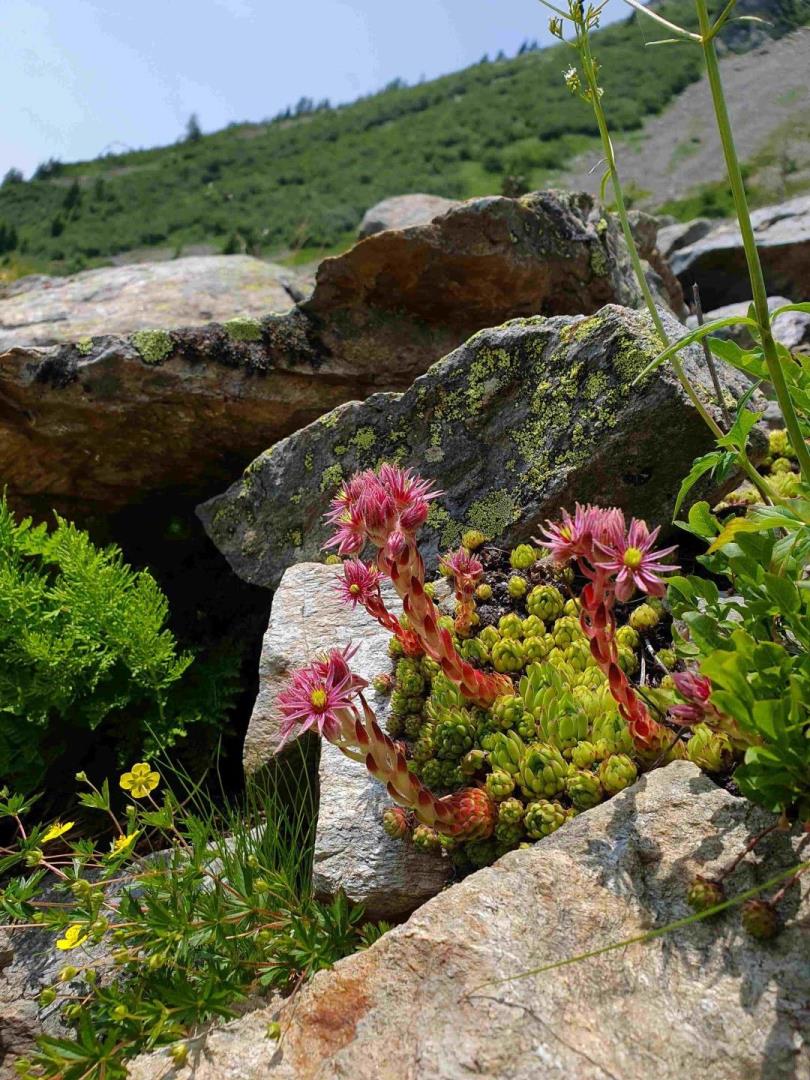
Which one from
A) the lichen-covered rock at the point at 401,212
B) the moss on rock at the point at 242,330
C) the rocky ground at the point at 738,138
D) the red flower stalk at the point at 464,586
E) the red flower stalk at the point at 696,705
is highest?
the rocky ground at the point at 738,138

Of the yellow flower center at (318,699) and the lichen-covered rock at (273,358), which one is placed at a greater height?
the lichen-covered rock at (273,358)

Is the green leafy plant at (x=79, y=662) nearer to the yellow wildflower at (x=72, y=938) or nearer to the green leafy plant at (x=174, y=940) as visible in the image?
the green leafy plant at (x=174, y=940)

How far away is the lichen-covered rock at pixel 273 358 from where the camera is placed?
5.36 m

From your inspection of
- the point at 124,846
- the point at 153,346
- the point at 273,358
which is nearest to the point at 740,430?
the point at 124,846

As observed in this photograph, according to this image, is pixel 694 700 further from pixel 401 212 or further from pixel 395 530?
pixel 401 212

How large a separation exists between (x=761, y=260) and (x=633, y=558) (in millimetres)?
8592

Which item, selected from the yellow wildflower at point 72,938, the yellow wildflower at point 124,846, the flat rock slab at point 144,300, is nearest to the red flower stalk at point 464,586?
the yellow wildflower at point 124,846

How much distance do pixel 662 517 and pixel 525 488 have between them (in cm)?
71

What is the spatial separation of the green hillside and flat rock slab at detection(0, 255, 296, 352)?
32.4m

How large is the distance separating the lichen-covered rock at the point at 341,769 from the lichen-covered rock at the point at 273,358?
63.6 inches

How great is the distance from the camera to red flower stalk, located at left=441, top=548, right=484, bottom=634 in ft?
12.5

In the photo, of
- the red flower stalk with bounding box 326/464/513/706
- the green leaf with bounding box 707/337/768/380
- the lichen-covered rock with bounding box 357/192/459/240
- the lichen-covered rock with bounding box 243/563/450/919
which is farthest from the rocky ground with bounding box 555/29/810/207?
the lichen-covered rock with bounding box 357/192/459/240

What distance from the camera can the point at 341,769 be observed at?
3.44 m

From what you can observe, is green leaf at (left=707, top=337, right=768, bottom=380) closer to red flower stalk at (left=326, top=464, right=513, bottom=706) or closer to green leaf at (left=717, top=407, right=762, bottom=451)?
green leaf at (left=717, top=407, right=762, bottom=451)
